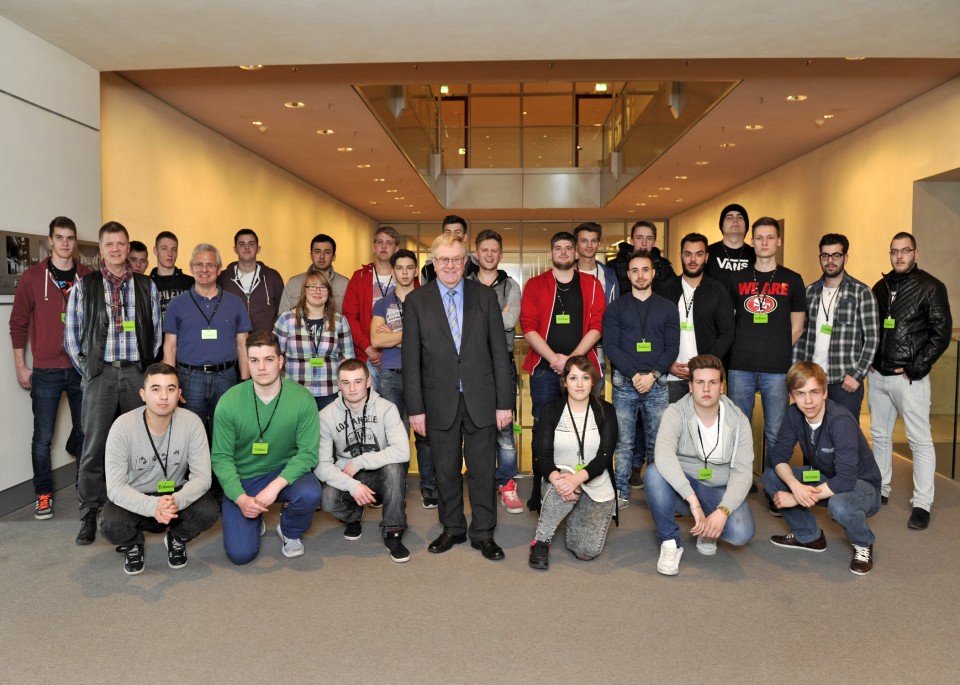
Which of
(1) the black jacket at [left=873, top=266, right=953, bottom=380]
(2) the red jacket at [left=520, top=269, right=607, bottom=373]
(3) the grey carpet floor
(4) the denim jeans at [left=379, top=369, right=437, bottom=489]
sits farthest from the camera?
(4) the denim jeans at [left=379, top=369, right=437, bottom=489]

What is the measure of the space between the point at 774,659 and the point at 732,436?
1258mm

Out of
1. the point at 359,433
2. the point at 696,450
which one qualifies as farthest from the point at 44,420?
the point at 696,450

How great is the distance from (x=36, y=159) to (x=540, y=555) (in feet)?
13.3

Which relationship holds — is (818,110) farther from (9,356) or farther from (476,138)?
(476,138)

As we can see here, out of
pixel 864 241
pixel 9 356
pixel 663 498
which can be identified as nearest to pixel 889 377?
pixel 663 498

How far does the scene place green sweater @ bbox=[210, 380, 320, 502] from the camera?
3.54m

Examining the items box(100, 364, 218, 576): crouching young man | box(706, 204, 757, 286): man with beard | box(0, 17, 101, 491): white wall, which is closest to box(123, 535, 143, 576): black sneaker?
box(100, 364, 218, 576): crouching young man

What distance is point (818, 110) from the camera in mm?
7293

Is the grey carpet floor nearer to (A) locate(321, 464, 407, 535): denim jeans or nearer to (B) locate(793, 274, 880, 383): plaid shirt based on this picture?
(A) locate(321, 464, 407, 535): denim jeans

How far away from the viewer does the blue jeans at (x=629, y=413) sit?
429 centimetres

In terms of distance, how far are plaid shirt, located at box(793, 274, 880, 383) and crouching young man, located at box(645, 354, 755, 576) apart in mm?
1052

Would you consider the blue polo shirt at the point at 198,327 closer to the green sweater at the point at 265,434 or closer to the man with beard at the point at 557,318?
the green sweater at the point at 265,434

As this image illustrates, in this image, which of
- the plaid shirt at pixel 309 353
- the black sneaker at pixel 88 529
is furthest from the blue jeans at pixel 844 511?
the black sneaker at pixel 88 529

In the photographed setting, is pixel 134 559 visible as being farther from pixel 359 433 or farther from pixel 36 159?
pixel 36 159
